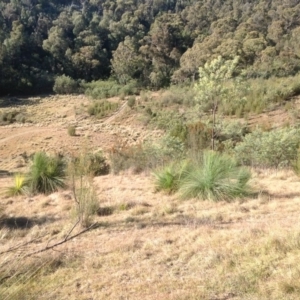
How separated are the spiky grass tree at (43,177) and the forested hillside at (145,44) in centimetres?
3024

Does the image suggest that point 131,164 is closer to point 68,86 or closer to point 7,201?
point 7,201

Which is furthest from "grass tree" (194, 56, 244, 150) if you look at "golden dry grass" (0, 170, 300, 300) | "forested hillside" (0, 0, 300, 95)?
"forested hillside" (0, 0, 300, 95)

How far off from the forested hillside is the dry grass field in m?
31.2

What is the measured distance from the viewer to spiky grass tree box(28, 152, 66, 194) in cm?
731

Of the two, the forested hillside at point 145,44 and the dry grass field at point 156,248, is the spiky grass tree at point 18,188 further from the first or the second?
the forested hillside at point 145,44

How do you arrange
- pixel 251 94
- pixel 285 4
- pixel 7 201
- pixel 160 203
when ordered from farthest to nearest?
pixel 285 4 → pixel 251 94 → pixel 7 201 → pixel 160 203

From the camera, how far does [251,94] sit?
26609 millimetres

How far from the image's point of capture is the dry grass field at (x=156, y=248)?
2668 mm

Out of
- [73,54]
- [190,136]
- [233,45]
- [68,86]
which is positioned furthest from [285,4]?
[190,136]

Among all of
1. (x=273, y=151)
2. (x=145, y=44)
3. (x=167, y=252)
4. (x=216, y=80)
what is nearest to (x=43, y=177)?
(x=167, y=252)

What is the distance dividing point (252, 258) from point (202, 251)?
1.73 feet

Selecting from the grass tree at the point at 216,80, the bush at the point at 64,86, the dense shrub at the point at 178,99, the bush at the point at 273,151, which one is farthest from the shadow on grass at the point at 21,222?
the bush at the point at 64,86

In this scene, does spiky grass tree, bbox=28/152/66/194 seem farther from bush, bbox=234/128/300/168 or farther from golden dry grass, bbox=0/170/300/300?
bush, bbox=234/128/300/168

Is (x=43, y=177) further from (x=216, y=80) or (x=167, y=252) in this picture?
(x=216, y=80)
